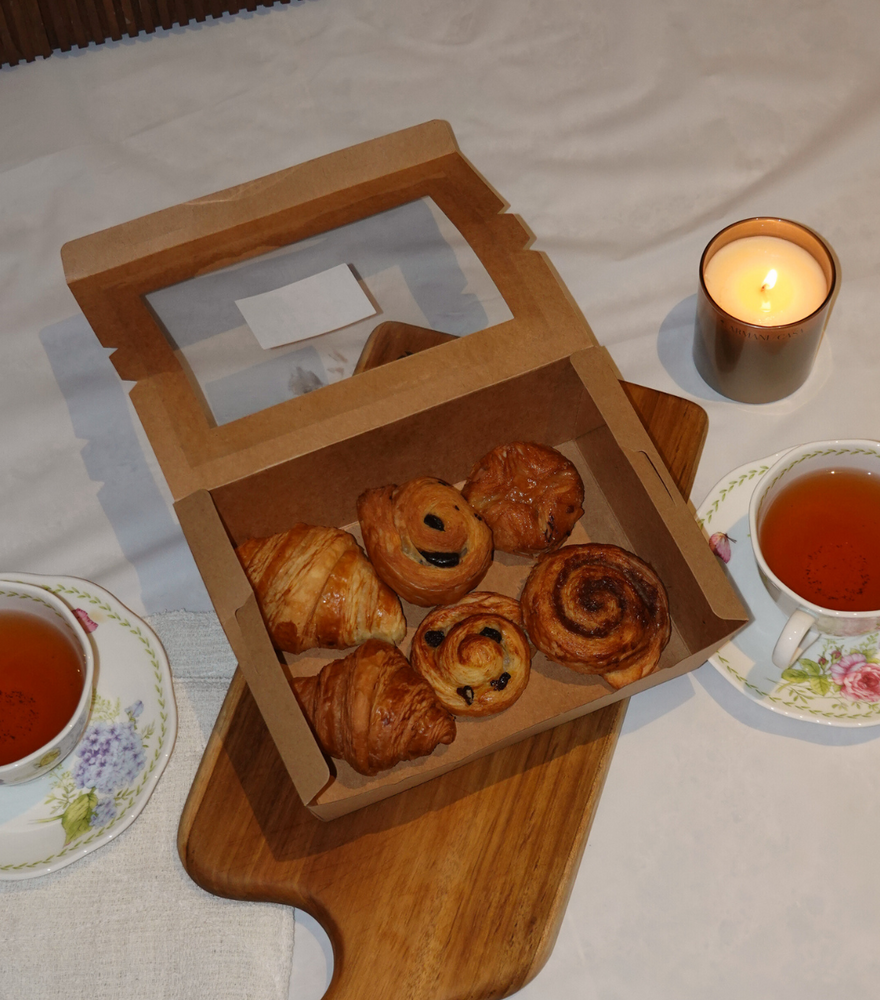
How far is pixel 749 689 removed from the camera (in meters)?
1.24

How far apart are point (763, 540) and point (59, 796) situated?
3.22 feet

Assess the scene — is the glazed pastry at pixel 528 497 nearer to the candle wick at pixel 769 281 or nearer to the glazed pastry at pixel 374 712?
Result: the glazed pastry at pixel 374 712

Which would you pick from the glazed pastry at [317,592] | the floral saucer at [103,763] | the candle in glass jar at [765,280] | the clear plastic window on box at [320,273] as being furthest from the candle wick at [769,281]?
the floral saucer at [103,763]

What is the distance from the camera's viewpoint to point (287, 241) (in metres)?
1.29

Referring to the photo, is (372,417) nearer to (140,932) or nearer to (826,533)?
(826,533)

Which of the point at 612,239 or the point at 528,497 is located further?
the point at 612,239

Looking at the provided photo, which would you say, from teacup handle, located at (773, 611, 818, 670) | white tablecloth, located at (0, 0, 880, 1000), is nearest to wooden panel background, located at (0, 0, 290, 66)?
white tablecloth, located at (0, 0, 880, 1000)

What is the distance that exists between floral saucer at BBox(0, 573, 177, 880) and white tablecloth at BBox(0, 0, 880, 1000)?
10 centimetres

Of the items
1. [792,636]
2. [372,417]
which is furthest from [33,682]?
[792,636]

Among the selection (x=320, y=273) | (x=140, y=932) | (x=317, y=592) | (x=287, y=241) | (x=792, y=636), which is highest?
(x=287, y=241)

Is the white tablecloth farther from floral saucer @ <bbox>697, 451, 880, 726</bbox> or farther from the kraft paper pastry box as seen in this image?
the kraft paper pastry box

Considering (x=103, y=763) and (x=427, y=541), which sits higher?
(x=427, y=541)

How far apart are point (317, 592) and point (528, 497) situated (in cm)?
33

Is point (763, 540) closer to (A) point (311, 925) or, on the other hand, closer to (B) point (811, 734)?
(B) point (811, 734)
